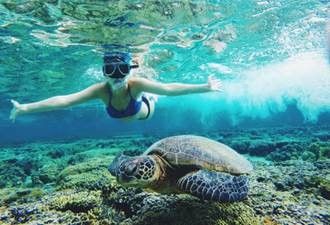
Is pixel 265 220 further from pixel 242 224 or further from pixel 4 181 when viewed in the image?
pixel 4 181

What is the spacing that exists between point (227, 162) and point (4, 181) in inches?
377

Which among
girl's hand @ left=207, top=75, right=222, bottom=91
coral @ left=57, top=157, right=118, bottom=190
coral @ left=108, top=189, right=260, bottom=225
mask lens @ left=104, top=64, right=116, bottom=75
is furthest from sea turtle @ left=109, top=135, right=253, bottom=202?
mask lens @ left=104, top=64, right=116, bottom=75

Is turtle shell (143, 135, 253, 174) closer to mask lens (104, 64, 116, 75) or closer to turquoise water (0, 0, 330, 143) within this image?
mask lens (104, 64, 116, 75)

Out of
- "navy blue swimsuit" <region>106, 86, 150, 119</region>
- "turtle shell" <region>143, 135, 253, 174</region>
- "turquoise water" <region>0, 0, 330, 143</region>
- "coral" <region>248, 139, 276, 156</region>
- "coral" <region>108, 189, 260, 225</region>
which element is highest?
"turquoise water" <region>0, 0, 330, 143</region>

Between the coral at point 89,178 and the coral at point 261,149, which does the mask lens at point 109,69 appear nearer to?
the coral at point 89,178

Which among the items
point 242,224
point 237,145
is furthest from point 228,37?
point 242,224

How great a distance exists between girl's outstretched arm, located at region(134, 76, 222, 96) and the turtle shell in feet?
5.60

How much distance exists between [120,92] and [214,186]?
4599mm

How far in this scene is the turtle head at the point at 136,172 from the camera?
11.4ft

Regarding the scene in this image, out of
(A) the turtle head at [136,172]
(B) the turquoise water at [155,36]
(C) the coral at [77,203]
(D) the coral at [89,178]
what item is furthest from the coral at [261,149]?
(A) the turtle head at [136,172]

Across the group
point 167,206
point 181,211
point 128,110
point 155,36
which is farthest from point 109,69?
point 155,36

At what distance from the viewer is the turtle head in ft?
11.4

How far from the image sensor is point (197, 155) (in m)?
4.28

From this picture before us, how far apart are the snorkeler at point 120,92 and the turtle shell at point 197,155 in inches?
70.8
